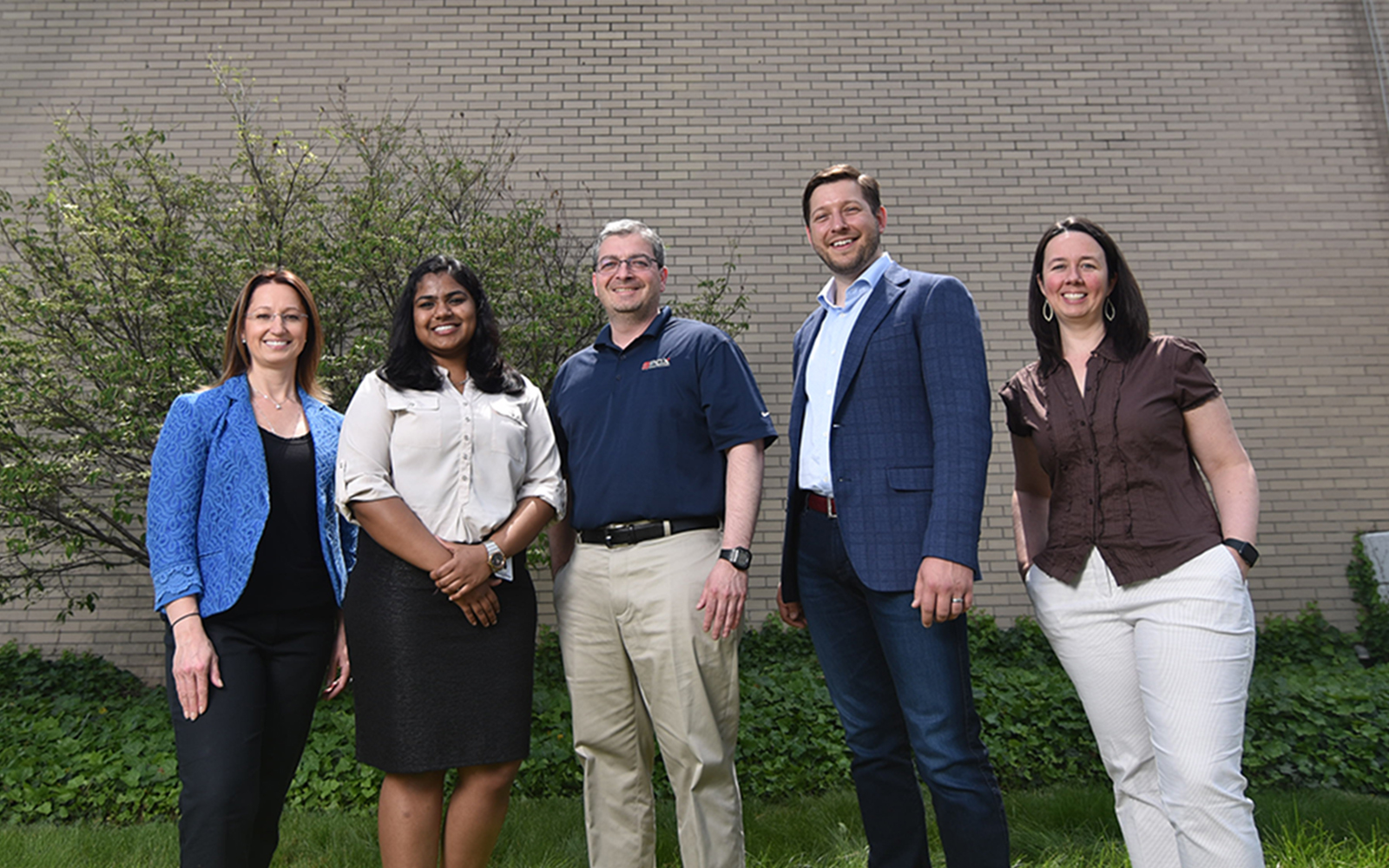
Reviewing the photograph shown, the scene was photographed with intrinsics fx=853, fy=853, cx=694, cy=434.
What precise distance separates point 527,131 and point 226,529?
5027 millimetres

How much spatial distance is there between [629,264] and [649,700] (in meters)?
1.47

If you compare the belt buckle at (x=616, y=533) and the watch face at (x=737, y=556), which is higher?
the belt buckle at (x=616, y=533)

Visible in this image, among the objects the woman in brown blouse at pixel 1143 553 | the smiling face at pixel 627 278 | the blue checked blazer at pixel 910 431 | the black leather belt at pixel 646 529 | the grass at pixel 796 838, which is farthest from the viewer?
the grass at pixel 796 838

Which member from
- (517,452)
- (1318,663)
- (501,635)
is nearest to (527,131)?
(517,452)

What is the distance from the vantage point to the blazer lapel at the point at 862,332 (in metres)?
2.66

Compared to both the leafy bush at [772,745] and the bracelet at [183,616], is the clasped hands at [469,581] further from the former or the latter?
the leafy bush at [772,745]

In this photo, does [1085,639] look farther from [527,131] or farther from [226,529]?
[527,131]

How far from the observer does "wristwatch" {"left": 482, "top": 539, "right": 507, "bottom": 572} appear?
260cm

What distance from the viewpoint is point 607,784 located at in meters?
2.75

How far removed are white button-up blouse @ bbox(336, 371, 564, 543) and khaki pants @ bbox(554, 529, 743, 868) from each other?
14.6 inches

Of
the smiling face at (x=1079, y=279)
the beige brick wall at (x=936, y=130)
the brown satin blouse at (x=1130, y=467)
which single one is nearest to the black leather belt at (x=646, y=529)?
the brown satin blouse at (x=1130, y=467)

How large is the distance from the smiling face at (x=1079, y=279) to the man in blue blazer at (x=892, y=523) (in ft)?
0.87

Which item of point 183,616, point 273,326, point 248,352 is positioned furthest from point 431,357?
point 183,616

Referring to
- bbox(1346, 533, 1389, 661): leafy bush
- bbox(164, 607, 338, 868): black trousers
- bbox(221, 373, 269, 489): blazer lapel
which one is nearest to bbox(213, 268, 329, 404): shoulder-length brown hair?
bbox(221, 373, 269, 489): blazer lapel
